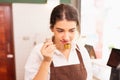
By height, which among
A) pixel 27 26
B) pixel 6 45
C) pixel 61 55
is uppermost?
pixel 27 26

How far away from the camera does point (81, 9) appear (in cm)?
229

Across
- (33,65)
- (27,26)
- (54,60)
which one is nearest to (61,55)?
(54,60)

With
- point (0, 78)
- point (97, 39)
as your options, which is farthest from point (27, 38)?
point (97, 39)

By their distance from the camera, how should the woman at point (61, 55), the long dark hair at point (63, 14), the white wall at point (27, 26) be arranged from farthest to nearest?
1. the white wall at point (27, 26)
2. the long dark hair at point (63, 14)
3. the woman at point (61, 55)

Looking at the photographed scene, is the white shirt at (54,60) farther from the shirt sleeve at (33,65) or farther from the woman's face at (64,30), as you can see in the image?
the woman's face at (64,30)

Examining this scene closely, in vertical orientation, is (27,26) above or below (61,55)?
above

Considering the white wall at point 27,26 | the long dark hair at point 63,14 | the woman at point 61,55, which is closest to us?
the woman at point 61,55

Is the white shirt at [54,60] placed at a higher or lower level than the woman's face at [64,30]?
lower

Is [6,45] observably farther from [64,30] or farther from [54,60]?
[64,30]

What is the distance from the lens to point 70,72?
1.08 metres

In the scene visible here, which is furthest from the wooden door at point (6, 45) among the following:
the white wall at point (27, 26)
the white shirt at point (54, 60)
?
the white shirt at point (54, 60)

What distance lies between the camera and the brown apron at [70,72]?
3.38ft

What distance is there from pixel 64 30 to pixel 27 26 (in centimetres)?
160

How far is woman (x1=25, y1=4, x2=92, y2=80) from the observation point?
846 millimetres
